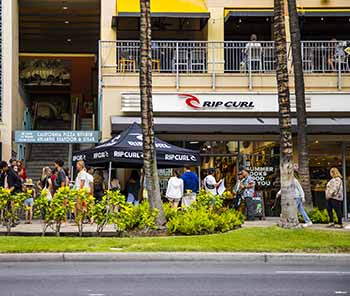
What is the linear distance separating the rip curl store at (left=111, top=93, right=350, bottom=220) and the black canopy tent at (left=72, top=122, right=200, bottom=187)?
2871mm

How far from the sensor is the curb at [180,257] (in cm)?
1278

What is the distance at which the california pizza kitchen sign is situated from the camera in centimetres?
2247

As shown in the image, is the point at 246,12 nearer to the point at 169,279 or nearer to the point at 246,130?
the point at 246,130

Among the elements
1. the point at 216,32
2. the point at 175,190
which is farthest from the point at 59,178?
the point at 216,32

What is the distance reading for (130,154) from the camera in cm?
1788

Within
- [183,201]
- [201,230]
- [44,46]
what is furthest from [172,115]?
[44,46]

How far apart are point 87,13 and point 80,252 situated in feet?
61.0

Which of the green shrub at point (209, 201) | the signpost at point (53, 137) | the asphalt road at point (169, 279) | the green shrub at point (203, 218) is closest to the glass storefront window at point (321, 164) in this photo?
the green shrub at point (203, 218)

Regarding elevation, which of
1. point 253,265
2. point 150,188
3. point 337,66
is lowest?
point 253,265

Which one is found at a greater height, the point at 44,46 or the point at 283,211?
the point at 44,46

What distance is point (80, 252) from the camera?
1305 centimetres

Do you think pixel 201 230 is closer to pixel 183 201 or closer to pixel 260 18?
pixel 183 201

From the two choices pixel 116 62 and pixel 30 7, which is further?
pixel 30 7

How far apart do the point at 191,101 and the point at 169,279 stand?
12.7 m
